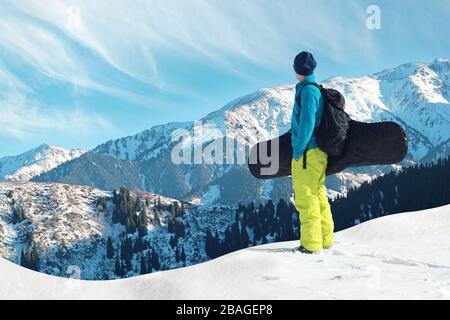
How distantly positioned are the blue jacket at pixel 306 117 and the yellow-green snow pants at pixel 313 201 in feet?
0.70

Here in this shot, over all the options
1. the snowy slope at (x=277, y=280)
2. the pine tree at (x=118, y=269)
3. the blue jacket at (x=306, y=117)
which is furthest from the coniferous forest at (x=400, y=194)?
the snowy slope at (x=277, y=280)

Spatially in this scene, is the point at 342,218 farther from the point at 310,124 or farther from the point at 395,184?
the point at 310,124

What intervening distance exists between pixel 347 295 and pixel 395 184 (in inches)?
7509

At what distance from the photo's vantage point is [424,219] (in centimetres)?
1153

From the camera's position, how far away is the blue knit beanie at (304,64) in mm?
9602

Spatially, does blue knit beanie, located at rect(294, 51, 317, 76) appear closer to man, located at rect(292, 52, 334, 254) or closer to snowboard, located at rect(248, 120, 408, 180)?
man, located at rect(292, 52, 334, 254)

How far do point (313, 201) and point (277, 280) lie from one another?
2.93m

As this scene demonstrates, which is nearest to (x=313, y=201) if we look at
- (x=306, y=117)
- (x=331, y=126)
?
(x=331, y=126)

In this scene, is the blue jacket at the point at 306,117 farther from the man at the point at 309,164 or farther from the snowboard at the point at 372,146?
the snowboard at the point at 372,146

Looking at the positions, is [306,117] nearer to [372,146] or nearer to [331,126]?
[331,126]

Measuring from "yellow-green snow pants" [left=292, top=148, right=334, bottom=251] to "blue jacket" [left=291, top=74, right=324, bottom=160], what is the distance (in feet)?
0.70
